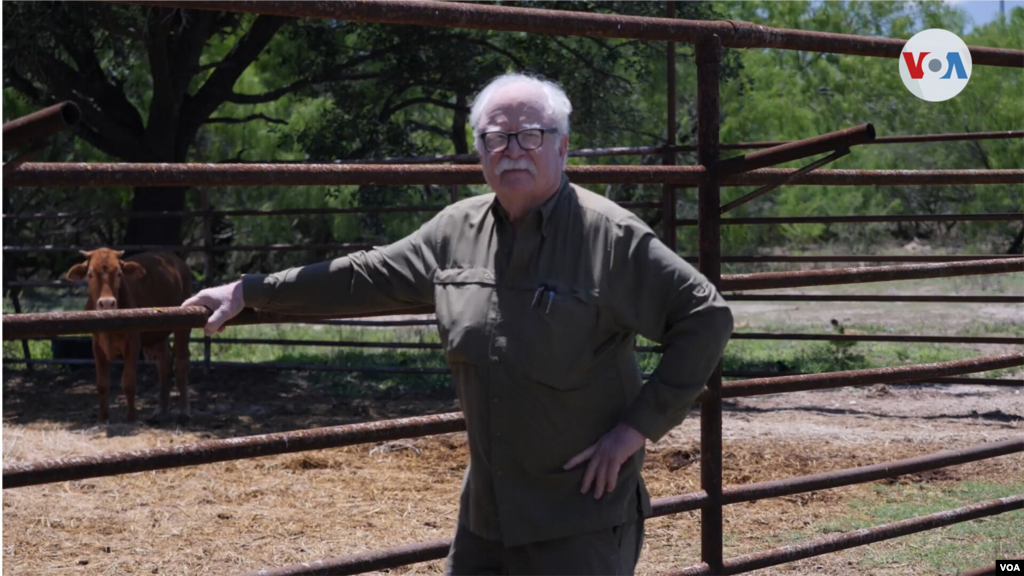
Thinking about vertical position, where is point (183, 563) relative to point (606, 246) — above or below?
below

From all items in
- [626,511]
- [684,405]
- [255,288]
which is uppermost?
[255,288]

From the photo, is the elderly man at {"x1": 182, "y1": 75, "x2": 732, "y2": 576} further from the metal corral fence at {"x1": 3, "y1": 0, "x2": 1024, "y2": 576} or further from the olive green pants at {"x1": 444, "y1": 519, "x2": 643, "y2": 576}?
Result: the metal corral fence at {"x1": 3, "y1": 0, "x2": 1024, "y2": 576}

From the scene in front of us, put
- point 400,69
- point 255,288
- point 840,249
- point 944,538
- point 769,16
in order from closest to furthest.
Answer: point 255,288, point 944,538, point 400,69, point 840,249, point 769,16

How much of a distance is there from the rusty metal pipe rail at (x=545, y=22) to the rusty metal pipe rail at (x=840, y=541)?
147 centimetres

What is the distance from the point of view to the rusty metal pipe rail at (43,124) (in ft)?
5.85

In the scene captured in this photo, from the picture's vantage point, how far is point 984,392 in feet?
30.2

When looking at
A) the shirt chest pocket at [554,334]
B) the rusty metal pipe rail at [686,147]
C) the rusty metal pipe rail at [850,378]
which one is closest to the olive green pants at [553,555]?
the shirt chest pocket at [554,334]

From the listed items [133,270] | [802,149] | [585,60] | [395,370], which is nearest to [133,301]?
[133,270]

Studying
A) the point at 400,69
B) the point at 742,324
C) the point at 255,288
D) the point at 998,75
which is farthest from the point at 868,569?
the point at 998,75

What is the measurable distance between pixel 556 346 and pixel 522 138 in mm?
415

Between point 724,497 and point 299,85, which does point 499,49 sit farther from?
point 724,497

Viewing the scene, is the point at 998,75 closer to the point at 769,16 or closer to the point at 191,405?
the point at 769,16

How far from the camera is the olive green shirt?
7.18ft

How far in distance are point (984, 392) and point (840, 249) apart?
1605cm
